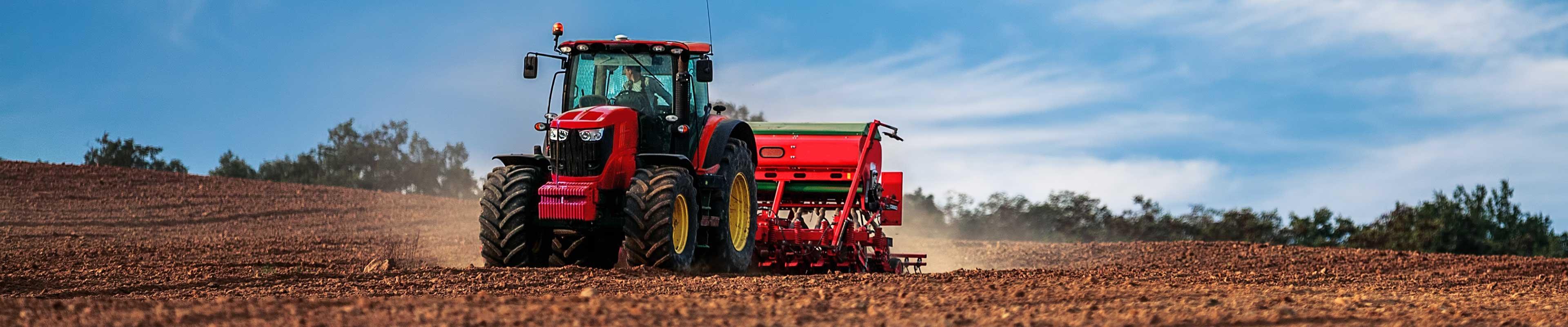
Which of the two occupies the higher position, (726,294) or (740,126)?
(740,126)

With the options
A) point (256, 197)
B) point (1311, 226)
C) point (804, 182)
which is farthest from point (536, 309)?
point (1311, 226)

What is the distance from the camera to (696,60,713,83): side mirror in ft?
34.7

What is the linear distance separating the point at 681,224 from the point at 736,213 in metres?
1.43

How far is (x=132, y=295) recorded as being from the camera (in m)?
8.68

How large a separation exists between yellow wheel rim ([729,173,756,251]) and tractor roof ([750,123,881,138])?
206 centimetres

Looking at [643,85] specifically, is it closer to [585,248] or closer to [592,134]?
[592,134]

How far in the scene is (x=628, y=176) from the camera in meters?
10.4

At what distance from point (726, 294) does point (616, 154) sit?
311 centimetres

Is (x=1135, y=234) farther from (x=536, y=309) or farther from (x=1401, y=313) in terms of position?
(x=536, y=309)

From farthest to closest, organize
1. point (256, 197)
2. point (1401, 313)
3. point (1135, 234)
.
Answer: point (1135, 234)
point (256, 197)
point (1401, 313)

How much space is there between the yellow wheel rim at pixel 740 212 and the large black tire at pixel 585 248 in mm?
1087

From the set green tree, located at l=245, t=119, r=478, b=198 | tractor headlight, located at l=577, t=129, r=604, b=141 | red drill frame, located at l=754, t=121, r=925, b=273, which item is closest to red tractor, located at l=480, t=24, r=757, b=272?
tractor headlight, located at l=577, t=129, r=604, b=141

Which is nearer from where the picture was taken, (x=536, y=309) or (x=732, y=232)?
(x=536, y=309)

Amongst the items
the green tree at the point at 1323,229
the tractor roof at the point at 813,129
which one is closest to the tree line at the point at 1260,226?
the green tree at the point at 1323,229
